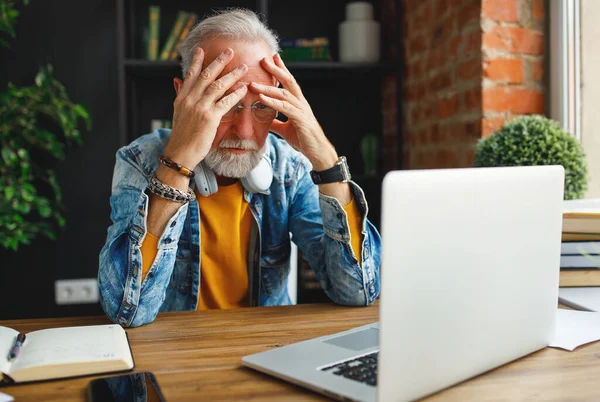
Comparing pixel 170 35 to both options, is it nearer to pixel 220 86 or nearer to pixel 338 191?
pixel 220 86

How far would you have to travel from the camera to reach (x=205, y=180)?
1386 millimetres

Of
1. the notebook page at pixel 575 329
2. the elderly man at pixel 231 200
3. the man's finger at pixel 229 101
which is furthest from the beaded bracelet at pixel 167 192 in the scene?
the notebook page at pixel 575 329

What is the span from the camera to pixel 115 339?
0.91 meters

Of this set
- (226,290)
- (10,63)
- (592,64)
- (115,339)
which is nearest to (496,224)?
(115,339)

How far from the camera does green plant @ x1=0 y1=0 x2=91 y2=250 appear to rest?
2488mm

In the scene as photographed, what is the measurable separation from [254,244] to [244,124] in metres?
0.32

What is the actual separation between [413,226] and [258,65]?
77cm

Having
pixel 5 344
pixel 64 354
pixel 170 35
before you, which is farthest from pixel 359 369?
pixel 170 35

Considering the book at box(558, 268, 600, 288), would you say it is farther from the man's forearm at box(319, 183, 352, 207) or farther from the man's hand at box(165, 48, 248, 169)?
the man's hand at box(165, 48, 248, 169)

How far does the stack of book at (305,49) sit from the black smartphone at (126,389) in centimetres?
216

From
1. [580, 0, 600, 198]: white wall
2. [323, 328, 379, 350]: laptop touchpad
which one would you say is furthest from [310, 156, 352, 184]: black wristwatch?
[580, 0, 600, 198]: white wall

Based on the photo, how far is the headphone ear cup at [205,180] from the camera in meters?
1.38

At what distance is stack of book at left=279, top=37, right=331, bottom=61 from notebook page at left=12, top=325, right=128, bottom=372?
1983 mm

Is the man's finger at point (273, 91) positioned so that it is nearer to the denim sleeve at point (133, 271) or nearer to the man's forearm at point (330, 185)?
the man's forearm at point (330, 185)
